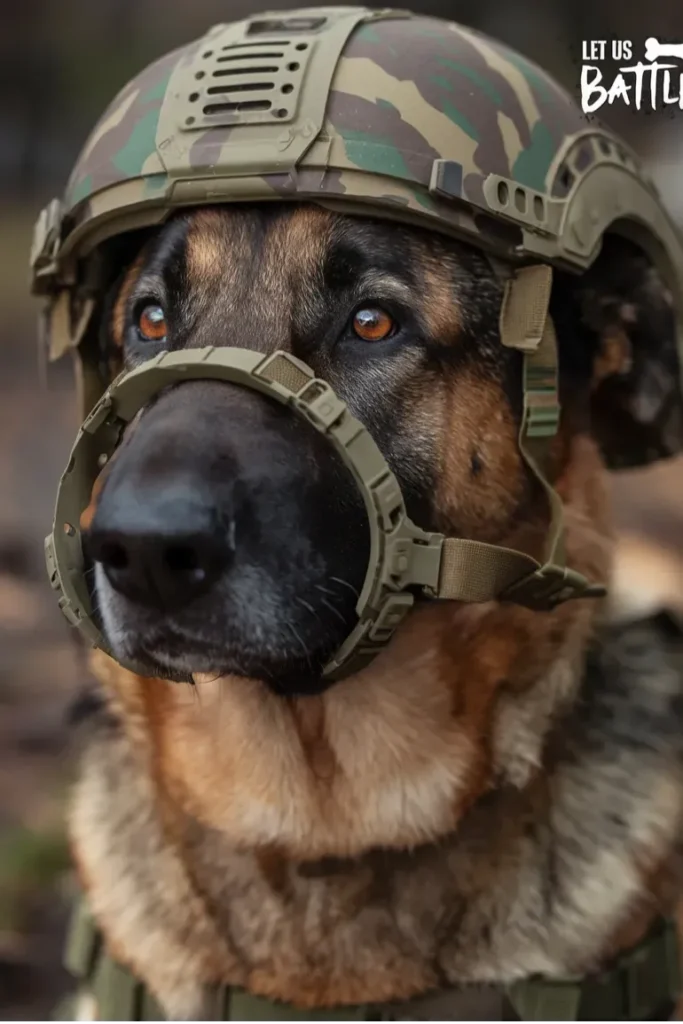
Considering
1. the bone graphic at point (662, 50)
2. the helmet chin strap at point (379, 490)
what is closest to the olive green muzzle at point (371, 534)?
the helmet chin strap at point (379, 490)

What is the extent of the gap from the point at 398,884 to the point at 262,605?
2.45 feet

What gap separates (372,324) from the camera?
1.95 metres

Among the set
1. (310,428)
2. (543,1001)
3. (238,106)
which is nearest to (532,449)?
(310,428)

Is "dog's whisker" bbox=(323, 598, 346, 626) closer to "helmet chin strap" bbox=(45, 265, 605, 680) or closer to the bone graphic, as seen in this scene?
"helmet chin strap" bbox=(45, 265, 605, 680)

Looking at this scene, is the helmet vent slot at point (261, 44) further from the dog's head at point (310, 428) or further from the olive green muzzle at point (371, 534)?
the olive green muzzle at point (371, 534)

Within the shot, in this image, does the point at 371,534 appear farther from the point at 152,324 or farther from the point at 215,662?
the point at 152,324

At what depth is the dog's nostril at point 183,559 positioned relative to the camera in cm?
160

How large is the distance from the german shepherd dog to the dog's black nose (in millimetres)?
17

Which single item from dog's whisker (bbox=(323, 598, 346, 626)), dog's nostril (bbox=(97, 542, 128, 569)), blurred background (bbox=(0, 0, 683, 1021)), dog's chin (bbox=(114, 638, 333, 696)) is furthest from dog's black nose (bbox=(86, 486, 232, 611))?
blurred background (bbox=(0, 0, 683, 1021))

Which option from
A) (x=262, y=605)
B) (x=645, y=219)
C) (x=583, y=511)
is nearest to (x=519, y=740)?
(x=583, y=511)

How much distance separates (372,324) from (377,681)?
71 centimetres

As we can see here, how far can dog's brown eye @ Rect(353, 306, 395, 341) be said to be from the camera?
1.95m

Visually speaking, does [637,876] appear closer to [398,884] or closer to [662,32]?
[398,884]

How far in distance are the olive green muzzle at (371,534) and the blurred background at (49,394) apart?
3.06 ft
